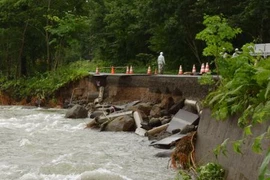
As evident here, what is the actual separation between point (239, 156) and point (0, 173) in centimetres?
529

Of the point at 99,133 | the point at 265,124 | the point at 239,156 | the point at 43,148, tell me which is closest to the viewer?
the point at 265,124

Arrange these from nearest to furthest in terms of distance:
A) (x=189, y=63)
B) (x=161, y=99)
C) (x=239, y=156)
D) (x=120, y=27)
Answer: (x=239, y=156) < (x=161, y=99) < (x=189, y=63) < (x=120, y=27)

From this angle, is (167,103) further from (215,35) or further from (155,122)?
(215,35)

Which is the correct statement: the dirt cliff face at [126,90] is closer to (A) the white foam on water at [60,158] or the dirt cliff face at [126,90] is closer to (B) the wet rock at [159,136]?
(B) the wet rock at [159,136]

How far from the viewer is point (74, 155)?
11250 mm

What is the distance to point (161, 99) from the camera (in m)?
20.0

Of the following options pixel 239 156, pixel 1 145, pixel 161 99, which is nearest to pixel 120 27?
pixel 161 99

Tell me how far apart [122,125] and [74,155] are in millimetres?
5171

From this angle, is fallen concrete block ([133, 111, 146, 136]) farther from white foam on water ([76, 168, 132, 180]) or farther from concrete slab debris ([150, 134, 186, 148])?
white foam on water ([76, 168, 132, 180])

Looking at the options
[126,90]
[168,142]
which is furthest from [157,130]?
[126,90]

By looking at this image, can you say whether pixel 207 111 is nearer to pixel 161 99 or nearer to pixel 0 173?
pixel 0 173

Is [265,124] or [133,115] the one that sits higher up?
[265,124]

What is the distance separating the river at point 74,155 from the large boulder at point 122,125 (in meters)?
0.53

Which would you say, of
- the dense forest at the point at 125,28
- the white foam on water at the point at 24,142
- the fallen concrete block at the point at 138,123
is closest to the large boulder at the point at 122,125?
the fallen concrete block at the point at 138,123
